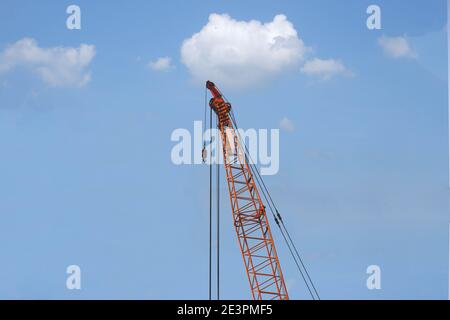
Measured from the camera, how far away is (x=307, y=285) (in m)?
77.3

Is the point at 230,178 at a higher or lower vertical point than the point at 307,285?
higher
